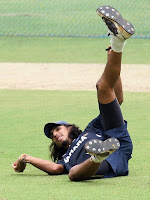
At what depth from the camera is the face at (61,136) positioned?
6.25 metres

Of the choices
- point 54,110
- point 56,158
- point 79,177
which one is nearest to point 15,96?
point 54,110

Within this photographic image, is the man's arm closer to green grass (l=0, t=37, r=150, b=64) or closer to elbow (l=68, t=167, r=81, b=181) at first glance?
elbow (l=68, t=167, r=81, b=181)

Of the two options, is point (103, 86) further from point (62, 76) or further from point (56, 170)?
point (62, 76)

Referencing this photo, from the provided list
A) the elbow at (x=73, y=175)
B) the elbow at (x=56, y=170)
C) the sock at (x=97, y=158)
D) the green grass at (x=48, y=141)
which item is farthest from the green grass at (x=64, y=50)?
the sock at (x=97, y=158)

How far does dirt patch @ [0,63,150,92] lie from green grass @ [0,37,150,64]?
0.77 metres

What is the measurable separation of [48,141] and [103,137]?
171cm

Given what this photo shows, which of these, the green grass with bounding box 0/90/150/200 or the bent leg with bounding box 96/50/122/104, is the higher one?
the bent leg with bounding box 96/50/122/104

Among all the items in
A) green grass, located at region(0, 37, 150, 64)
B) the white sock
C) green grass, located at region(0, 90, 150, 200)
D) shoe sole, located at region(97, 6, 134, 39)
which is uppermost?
shoe sole, located at region(97, 6, 134, 39)

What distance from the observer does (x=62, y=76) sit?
12.4 meters

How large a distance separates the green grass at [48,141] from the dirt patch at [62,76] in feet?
1.70

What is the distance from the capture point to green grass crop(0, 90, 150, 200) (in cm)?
511

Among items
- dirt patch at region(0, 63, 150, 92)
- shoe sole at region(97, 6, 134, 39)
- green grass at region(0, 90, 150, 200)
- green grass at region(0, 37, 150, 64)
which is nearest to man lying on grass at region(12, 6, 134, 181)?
shoe sole at region(97, 6, 134, 39)

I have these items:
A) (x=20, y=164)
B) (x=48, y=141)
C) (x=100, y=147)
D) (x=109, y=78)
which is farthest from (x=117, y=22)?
(x=48, y=141)

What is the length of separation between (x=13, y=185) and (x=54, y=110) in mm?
4025
